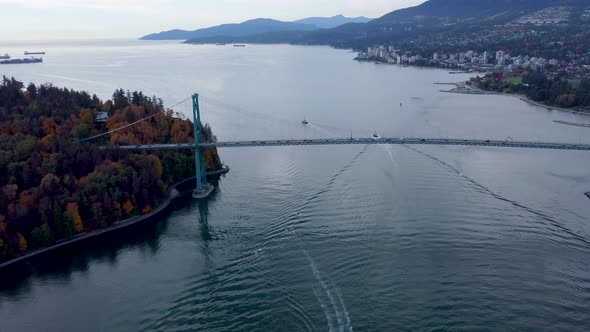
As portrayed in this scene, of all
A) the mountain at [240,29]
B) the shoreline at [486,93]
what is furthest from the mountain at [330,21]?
the shoreline at [486,93]

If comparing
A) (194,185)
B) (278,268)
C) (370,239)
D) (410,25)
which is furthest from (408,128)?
(410,25)

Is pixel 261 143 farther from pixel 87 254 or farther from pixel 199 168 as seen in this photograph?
pixel 87 254

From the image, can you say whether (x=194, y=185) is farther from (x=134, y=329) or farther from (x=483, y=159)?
(x=483, y=159)

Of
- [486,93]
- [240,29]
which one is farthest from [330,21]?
[486,93]

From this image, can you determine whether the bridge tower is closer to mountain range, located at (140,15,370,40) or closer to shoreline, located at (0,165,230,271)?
shoreline, located at (0,165,230,271)

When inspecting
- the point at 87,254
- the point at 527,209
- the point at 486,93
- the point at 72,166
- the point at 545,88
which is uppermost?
the point at 545,88
